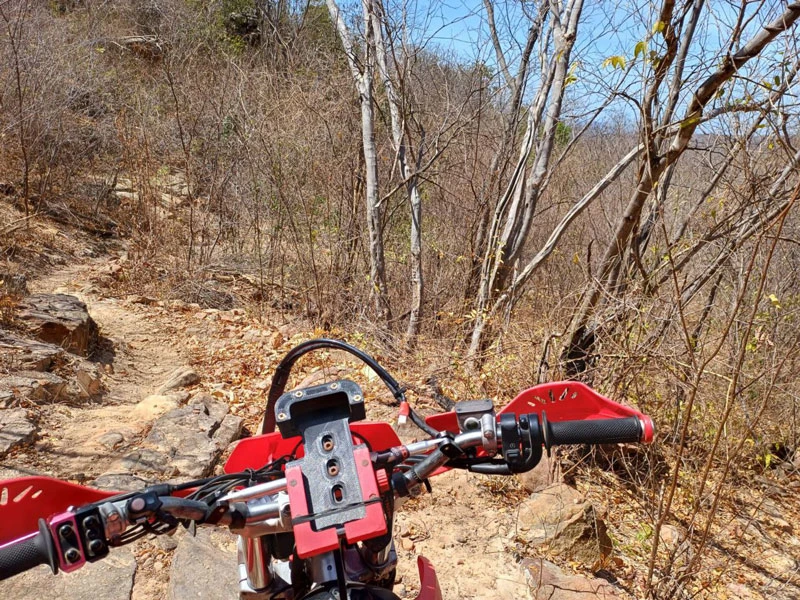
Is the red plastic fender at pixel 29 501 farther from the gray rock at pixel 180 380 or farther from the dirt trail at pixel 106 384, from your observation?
the gray rock at pixel 180 380

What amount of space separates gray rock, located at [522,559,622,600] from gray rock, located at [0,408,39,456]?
319 centimetres

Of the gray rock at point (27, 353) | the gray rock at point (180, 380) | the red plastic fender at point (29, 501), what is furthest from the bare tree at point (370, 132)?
the red plastic fender at point (29, 501)

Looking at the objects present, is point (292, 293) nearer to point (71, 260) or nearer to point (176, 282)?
point (176, 282)

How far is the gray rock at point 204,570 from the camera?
2746 millimetres

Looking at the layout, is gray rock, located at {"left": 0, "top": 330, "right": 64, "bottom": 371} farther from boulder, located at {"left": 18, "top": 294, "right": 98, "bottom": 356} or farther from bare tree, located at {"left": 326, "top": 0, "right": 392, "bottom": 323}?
bare tree, located at {"left": 326, "top": 0, "right": 392, "bottom": 323}

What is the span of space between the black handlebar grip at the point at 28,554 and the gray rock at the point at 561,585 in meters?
2.67

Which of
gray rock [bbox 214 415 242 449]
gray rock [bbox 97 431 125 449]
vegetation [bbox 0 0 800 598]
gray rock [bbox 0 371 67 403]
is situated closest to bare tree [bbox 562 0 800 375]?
vegetation [bbox 0 0 800 598]

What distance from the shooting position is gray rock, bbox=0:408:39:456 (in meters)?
3.73

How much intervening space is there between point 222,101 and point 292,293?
2.62 m

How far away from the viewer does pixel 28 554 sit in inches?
38.1

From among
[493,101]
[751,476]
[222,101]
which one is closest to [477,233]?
[493,101]

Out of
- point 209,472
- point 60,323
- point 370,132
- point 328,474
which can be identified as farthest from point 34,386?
point 328,474

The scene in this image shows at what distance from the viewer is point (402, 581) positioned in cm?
320

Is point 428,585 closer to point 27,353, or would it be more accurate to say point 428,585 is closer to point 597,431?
point 597,431
